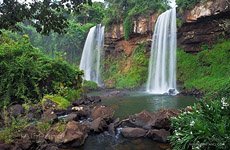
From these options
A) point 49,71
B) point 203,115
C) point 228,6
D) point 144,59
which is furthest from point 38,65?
point 144,59

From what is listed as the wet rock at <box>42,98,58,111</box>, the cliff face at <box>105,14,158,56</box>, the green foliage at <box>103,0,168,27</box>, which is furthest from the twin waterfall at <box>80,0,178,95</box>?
the wet rock at <box>42,98,58,111</box>

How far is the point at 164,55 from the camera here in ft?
112

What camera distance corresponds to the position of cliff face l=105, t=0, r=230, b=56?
93.0 ft

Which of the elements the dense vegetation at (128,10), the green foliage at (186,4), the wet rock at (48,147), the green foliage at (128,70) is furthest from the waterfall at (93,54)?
the wet rock at (48,147)

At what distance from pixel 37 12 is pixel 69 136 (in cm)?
538

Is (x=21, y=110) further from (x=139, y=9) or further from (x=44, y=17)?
(x=139, y=9)

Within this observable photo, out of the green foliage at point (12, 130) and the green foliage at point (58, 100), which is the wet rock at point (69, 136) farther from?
the green foliage at point (58, 100)

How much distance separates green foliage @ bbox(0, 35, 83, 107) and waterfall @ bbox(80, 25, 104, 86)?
22.4 metres

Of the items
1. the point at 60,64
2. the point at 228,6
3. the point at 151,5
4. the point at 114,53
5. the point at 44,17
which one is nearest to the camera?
the point at 44,17

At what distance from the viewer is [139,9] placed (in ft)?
126

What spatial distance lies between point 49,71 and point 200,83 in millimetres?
14064

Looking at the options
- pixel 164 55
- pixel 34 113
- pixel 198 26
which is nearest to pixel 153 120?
pixel 34 113

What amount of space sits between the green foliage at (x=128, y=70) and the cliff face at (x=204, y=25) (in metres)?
5.51

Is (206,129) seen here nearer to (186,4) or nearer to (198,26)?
(198,26)
